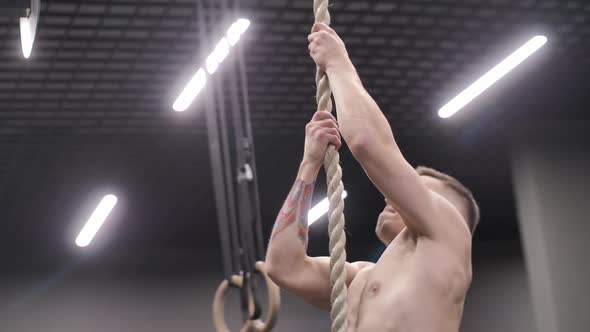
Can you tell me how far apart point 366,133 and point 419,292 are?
326 millimetres

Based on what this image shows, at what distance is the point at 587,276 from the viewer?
6316 millimetres

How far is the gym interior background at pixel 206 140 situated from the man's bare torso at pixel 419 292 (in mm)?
2987

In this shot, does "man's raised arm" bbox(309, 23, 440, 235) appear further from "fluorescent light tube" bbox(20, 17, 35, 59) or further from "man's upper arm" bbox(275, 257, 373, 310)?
"fluorescent light tube" bbox(20, 17, 35, 59)

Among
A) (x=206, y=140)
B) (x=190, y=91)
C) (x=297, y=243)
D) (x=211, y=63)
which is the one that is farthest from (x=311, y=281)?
(x=206, y=140)

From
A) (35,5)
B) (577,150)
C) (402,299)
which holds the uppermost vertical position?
(577,150)

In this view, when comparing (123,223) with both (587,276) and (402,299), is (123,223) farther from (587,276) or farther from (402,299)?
(402,299)

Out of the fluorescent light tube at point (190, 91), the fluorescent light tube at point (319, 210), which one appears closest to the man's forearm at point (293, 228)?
the fluorescent light tube at point (190, 91)

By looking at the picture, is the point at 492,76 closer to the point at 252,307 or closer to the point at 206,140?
the point at 206,140

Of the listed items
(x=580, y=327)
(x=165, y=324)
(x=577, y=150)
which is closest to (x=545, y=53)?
(x=577, y=150)

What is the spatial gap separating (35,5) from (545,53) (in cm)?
323

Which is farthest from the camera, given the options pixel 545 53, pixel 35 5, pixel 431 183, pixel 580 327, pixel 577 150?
pixel 577 150

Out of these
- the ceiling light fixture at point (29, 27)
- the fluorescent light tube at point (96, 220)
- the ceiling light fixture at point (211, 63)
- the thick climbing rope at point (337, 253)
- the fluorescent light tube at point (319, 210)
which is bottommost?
the thick climbing rope at point (337, 253)

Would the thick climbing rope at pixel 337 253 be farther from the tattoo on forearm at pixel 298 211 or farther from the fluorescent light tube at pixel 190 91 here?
the fluorescent light tube at pixel 190 91

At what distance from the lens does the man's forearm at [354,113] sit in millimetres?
1553
